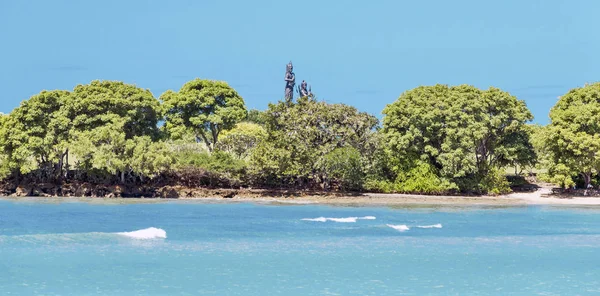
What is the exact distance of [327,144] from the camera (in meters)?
46.4

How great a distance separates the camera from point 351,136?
154 ft

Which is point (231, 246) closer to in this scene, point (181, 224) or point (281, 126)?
point (181, 224)

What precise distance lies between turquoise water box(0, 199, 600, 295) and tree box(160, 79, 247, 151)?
18.4 metres

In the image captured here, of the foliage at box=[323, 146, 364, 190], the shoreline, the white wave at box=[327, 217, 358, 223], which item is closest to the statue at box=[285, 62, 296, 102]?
the foliage at box=[323, 146, 364, 190]

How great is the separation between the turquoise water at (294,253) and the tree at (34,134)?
32.7 feet

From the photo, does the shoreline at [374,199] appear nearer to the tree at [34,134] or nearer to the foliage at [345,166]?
the foliage at [345,166]

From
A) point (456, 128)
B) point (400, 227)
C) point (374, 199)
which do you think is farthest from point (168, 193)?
point (400, 227)

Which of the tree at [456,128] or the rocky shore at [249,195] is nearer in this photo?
the rocky shore at [249,195]

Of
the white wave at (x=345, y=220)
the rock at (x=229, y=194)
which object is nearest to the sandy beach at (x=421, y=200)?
the rock at (x=229, y=194)

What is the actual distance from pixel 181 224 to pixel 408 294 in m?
15.5

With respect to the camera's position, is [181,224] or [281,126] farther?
[281,126]

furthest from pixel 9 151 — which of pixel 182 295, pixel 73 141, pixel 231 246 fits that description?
pixel 182 295

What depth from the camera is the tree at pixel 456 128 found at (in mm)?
46031

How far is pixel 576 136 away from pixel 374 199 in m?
12.8
